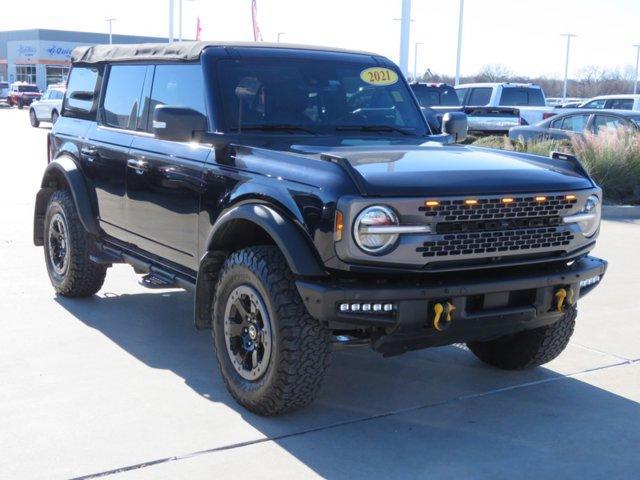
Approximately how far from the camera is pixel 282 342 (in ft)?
13.8

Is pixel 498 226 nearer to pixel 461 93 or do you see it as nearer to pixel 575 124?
pixel 575 124

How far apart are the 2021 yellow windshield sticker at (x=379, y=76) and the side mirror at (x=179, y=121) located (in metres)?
1.36

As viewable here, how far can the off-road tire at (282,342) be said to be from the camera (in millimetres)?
4188

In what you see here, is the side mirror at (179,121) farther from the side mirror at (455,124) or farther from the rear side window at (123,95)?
the side mirror at (455,124)

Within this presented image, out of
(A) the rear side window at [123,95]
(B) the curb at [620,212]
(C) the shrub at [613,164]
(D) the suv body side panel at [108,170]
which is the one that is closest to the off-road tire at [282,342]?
(D) the suv body side panel at [108,170]

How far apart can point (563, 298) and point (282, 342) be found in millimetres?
1461

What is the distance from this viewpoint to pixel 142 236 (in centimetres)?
577

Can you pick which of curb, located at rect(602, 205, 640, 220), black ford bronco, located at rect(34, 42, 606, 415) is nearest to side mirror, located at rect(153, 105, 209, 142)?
black ford bronco, located at rect(34, 42, 606, 415)

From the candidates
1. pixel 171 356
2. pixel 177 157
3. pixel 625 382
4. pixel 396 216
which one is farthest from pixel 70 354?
pixel 625 382

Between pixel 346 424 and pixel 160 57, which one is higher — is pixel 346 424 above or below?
below

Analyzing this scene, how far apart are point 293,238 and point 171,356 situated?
69.8 inches

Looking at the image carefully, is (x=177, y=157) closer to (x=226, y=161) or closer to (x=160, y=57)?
(x=226, y=161)

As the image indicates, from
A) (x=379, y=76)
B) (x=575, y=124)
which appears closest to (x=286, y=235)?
(x=379, y=76)

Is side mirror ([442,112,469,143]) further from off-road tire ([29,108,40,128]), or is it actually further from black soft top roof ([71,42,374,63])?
off-road tire ([29,108,40,128])
